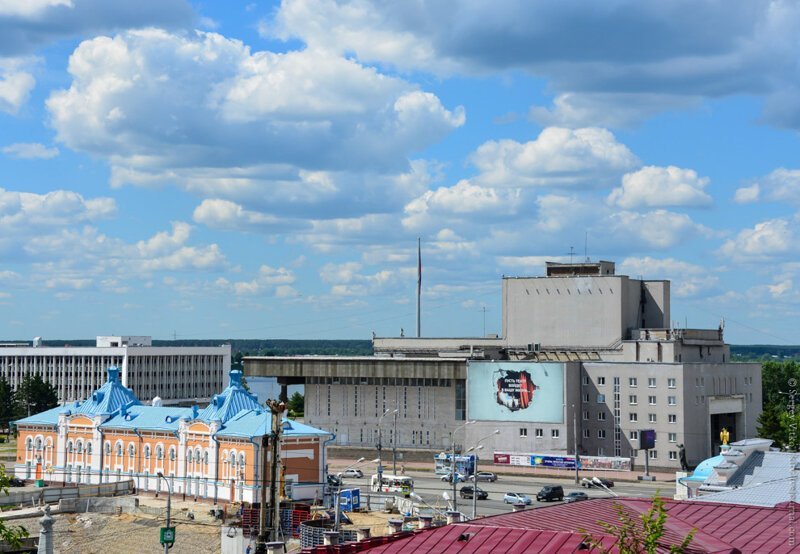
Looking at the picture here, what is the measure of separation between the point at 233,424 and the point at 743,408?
6584cm

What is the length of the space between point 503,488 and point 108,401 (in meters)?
38.2

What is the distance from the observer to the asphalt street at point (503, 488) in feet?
326

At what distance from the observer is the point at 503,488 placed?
11431 centimetres

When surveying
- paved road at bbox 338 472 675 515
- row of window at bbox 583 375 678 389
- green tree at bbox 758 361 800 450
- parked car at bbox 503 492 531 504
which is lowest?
paved road at bbox 338 472 675 515

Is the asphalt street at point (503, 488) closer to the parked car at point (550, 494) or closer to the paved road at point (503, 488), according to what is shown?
the paved road at point (503, 488)

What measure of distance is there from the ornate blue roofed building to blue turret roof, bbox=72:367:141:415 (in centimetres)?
9

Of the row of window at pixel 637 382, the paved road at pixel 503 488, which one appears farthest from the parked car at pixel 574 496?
the row of window at pixel 637 382

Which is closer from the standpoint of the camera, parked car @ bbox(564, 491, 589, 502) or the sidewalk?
parked car @ bbox(564, 491, 589, 502)

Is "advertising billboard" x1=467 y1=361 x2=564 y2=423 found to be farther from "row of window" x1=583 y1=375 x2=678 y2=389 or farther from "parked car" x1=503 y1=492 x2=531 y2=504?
"parked car" x1=503 y1=492 x2=531 y2=504

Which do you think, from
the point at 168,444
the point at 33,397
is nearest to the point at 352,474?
the point at 168,444

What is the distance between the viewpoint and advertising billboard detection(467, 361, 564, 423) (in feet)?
432

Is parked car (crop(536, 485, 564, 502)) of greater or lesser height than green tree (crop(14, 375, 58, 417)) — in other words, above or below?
below

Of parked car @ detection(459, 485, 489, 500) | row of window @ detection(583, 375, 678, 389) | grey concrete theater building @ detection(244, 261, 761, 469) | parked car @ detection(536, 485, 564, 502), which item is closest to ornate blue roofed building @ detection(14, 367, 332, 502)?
parked car @ detection(459, 485, 489, 500)

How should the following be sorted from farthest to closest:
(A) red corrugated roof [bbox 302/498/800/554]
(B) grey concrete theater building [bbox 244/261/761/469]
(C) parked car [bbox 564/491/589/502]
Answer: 1. (B) grey concrete theater building [bbox 244/261/761/469]
2. (C) parked car [bbox 564/491/589/502]
3. (A) red corrugated roof [bbox 302/498/800/554]
